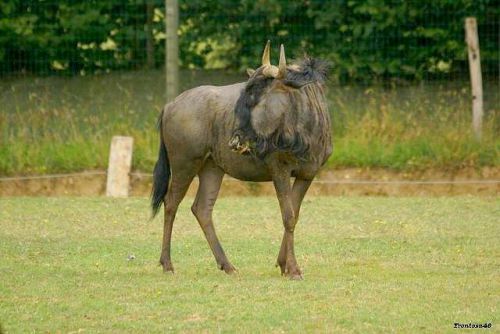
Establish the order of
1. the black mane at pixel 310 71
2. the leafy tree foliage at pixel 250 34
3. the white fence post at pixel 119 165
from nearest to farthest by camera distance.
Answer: the black mane at pixel 310 71 < the white fence post at pixel 119 165 < the leafy tree foliage at pixel 250 34

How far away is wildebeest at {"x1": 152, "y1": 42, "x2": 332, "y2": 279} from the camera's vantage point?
1009 cm

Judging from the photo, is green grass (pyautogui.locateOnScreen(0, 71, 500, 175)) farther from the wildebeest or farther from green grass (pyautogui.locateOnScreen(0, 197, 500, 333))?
the wildebeest

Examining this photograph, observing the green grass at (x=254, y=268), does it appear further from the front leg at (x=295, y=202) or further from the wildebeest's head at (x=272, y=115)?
the wildebeest's head at (x=272, y=115)

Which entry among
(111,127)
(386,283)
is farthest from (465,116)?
(386,283)

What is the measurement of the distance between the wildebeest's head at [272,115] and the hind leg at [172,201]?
3.11 feet

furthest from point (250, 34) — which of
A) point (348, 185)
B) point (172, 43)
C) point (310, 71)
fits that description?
point (310, 71)

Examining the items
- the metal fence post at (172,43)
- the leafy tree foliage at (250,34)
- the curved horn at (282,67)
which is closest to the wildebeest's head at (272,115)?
the curved horn at (282,67)

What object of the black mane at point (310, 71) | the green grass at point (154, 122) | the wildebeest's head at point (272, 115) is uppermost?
the black mane at point (310, 71)

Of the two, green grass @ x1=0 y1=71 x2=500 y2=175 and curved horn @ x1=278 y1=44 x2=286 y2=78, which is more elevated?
curved horn @ x1=278 y1=44 x2=286 y2=78

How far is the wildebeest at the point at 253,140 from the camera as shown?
10.1 m

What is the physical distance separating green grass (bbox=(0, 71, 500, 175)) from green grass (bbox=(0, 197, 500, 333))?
1454 millimetres

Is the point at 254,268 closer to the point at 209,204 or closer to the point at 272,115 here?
the point at 209,204

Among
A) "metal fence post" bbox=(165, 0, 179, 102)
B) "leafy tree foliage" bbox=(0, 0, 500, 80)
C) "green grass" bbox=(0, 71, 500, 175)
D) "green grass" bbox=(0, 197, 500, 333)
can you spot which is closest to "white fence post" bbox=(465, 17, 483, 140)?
"green grass" bbox=(0, 71, 500, 175)

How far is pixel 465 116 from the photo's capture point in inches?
724
